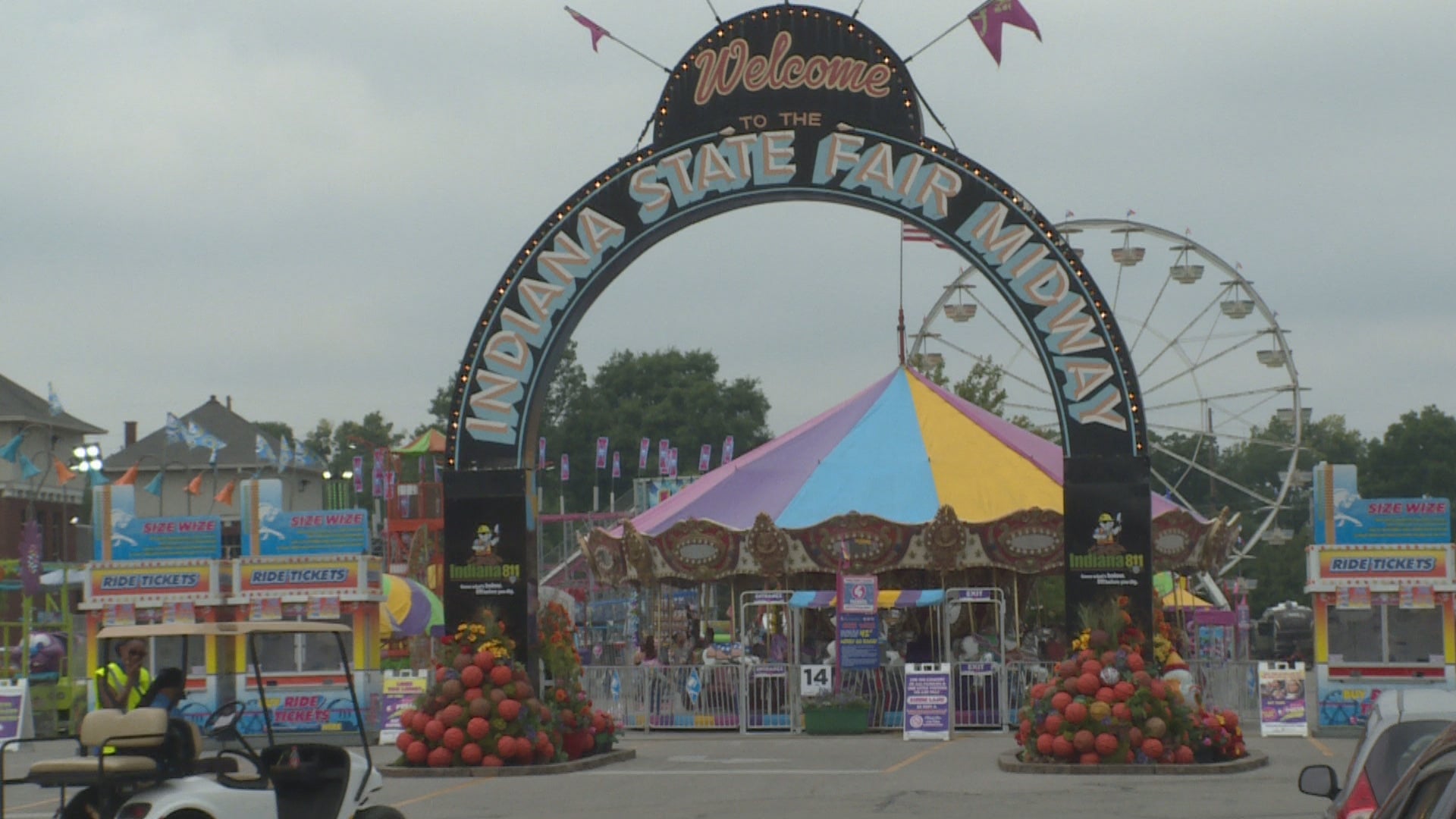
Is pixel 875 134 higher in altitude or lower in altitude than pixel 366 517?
higher

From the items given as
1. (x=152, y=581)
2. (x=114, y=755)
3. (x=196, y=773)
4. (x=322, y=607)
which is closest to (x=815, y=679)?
(x=322, y=607)

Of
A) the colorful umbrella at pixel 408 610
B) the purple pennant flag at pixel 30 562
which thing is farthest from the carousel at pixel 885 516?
the purple pennant flag at pixel 30 562

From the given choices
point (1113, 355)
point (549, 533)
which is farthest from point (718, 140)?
point (549, 533)

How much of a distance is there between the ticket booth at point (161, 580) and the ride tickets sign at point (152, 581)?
0.01m

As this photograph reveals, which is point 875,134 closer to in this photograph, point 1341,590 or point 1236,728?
point 1236,728

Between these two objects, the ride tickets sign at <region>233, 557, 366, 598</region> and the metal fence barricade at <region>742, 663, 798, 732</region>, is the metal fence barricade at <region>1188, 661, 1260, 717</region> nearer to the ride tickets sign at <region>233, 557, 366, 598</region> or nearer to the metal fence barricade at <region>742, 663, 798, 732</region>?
the metal fence barricade at <region>742, 663, 798, 732</region>

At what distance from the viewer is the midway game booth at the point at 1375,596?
81.7ft

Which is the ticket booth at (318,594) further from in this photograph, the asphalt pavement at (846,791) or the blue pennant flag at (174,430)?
the blue pennant flag at (174,430)

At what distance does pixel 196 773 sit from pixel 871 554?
19.6 metres

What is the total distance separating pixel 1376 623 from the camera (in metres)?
25.8

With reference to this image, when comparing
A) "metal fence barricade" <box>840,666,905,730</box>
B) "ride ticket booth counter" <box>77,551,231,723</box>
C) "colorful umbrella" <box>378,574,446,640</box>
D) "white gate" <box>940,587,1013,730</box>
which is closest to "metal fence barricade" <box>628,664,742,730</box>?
"metal fence barricade" <box>840,666,905,730</box>

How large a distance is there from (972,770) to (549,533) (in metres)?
92.3

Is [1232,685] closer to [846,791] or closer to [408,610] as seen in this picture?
[846,791]

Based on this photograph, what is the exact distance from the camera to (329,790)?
11.2 m
